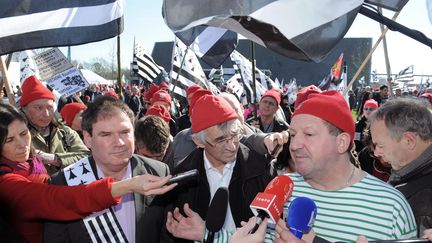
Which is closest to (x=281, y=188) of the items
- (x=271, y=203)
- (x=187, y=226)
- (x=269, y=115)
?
(x=271, y=203)

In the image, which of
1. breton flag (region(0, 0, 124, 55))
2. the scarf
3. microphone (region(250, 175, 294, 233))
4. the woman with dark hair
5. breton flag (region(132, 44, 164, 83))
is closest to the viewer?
microphone (region(250, 175, 294, 233))

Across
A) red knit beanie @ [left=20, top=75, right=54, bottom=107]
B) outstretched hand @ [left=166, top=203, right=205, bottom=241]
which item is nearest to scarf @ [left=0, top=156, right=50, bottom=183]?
outstretched hand @ [left=166, top=203, right=205, bottom=241]

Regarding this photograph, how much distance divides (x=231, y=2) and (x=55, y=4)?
2.73 m

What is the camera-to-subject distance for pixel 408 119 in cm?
248

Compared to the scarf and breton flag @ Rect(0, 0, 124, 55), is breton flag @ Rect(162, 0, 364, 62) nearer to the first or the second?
the scarf

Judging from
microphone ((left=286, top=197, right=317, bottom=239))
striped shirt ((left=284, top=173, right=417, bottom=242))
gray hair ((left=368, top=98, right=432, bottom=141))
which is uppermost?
gray hair ((left=368, top=98, right=432, bottom=141))

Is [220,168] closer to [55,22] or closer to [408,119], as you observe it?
[408,119]

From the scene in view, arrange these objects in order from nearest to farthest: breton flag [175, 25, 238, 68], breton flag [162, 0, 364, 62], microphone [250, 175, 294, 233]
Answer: microphone [250, 175, 294, 233] → breton flag [162, 0, 364, 62] → breton flag [175, 25, 238, 68]

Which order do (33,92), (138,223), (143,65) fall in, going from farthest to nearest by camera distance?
(143,65), (33,92), (138,223)

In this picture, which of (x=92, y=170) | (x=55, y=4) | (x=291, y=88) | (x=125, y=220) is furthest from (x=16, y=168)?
(x=291, y=88)

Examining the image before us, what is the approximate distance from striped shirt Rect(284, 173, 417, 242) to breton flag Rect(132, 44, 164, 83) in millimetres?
9290

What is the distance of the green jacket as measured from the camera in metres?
4.29

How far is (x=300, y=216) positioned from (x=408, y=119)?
3.55ft

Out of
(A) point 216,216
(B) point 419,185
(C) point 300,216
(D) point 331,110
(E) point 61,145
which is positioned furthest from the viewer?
(E) point 61,145
